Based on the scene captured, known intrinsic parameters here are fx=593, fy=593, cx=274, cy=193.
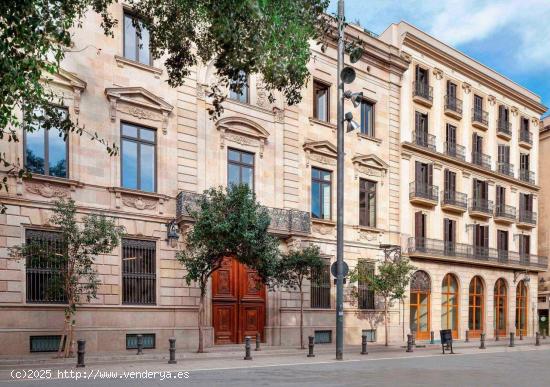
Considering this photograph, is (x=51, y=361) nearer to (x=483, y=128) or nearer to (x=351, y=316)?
(x=351, y=316)

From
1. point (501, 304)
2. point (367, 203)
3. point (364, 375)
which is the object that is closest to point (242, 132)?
point (367, 203)

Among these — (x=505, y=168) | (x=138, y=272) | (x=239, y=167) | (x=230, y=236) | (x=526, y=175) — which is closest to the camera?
(x=230, y=236)

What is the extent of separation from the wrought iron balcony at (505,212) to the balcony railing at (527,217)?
1.17 metres

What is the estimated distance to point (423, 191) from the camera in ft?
110

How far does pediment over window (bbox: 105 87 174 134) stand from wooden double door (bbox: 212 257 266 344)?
6.48 metres

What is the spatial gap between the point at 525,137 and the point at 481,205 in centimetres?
839

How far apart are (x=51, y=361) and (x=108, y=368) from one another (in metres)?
2.36

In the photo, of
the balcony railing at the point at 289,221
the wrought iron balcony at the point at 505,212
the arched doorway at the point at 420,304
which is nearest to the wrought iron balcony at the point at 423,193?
the arched doorway at the point at 420,304

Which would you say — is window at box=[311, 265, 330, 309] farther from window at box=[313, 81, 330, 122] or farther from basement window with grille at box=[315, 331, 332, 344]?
window at box=[313, 81, 330, 122]

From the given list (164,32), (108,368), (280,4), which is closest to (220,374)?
(108,368)

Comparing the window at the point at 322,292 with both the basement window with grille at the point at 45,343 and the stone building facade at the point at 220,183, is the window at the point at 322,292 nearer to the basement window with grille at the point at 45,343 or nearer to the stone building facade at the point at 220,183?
the stone building facade at the point at 220,183

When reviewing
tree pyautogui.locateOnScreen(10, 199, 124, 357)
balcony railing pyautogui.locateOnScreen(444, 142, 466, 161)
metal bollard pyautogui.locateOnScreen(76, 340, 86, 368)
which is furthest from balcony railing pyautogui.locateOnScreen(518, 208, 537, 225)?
metal bollard pyautogui.locateOnScreen(76, 340, 86, 368)

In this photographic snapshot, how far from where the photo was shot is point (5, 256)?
736 inches

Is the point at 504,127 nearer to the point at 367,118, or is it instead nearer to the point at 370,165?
the point at 367,118
